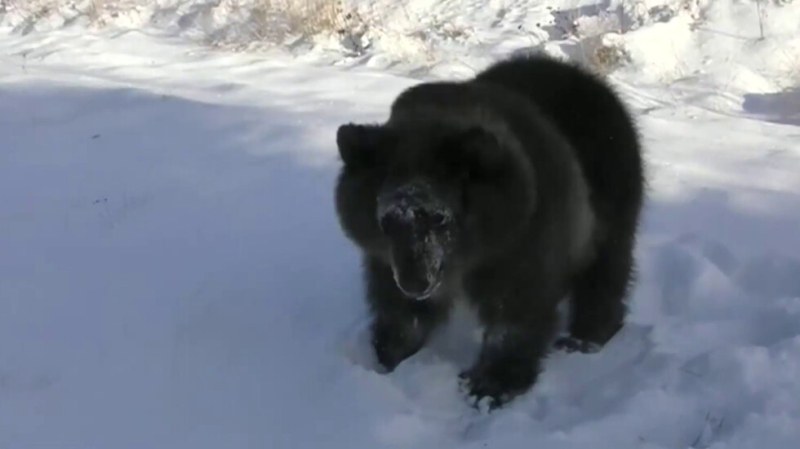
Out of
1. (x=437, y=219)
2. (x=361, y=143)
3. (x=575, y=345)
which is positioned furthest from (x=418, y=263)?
(x=575, y=345)

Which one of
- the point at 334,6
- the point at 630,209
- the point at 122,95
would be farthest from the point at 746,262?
the point at 334,6

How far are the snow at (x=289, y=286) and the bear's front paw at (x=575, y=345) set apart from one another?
2.5 inches

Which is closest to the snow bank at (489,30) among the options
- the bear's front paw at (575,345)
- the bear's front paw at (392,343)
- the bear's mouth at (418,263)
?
the bear's front paw at (575,345)

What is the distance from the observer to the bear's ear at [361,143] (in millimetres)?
3496

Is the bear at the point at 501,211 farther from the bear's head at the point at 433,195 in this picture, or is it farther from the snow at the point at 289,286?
the snow at the point at 289,286

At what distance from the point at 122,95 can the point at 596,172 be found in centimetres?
412

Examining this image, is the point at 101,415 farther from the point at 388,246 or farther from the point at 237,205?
the point at 237,205

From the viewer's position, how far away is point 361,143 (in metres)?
3.50

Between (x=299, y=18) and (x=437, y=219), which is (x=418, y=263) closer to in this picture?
(x=437, y=219)

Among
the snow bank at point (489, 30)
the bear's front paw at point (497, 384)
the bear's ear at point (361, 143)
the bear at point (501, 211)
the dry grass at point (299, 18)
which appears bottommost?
the snow bank at point (489, 30)

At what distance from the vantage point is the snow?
3.71 m

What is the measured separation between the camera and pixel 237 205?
5508 millimetres

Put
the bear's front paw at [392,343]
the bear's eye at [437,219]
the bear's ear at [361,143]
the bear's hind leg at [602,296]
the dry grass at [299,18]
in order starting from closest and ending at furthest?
1. the bear's eye at [437,219]
2. the bear's ear at [361,143]
3. the bear's front paw at [392,343]
4. the bear's hind leg at [602,296]
5. the dry grass at [299,18]

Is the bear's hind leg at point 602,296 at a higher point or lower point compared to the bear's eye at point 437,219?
lower
